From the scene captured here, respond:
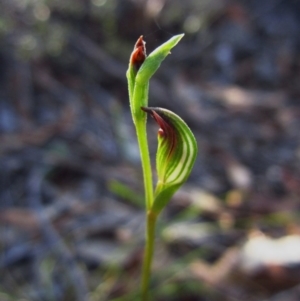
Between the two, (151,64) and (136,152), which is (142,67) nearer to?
(151,64)

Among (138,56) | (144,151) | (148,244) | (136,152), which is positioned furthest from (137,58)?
(136,152)

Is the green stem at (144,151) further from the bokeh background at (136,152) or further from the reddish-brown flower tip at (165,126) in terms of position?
the bokeh background at (136,152)

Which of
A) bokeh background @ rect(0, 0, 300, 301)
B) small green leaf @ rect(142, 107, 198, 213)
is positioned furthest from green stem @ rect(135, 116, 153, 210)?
bokeh background @ rect(0, 0, 300, 301)

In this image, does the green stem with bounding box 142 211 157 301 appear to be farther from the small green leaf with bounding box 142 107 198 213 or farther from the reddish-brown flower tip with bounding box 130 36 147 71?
the reddish-brown flower tip with bounding box 130 36 147 71

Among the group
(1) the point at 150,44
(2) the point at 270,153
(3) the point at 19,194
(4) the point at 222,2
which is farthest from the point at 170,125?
(4) the point at 222,2

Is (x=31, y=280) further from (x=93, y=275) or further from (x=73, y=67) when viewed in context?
(x=73, y=67)

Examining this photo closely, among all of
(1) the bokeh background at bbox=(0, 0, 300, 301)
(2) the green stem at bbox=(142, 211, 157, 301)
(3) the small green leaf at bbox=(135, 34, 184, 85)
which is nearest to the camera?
(3) the small green leaf at bbox=(135, 34, 184, 85)
